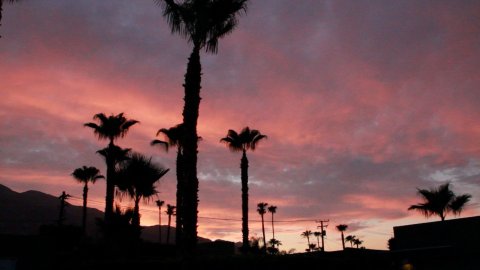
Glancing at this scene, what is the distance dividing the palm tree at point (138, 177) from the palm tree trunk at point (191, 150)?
9.22 m

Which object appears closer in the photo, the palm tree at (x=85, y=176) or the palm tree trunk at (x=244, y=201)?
the palm tree trunk at (x=244, y=201)

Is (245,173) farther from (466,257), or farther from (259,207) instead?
(259,207)

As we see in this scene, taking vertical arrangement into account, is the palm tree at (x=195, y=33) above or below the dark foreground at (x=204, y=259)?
above

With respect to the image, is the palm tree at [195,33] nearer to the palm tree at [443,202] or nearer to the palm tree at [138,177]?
the palm tree at [138,177]

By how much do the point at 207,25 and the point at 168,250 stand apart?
20698 millimetres

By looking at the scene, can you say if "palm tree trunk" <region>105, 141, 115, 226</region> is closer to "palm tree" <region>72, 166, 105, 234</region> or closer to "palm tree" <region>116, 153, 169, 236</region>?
"palm tree" <region>116, 153, 169, 236</region>

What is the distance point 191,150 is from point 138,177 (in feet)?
33.0

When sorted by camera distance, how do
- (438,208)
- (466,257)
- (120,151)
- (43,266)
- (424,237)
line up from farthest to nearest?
(438,208) → (120,151) → (424,237) → (466,257) → (43,266)

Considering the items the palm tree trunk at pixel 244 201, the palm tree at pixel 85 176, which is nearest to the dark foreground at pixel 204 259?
the palm tree trunk at pixel 244 201

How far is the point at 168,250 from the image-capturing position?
3284 cm

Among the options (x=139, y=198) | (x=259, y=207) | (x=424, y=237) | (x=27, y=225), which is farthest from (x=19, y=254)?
(x=27, y=225)

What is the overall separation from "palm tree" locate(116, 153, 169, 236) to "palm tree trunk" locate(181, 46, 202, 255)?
9.22 m

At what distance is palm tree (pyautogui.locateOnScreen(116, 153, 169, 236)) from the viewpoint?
24.1 m

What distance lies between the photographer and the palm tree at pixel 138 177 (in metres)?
24.1
